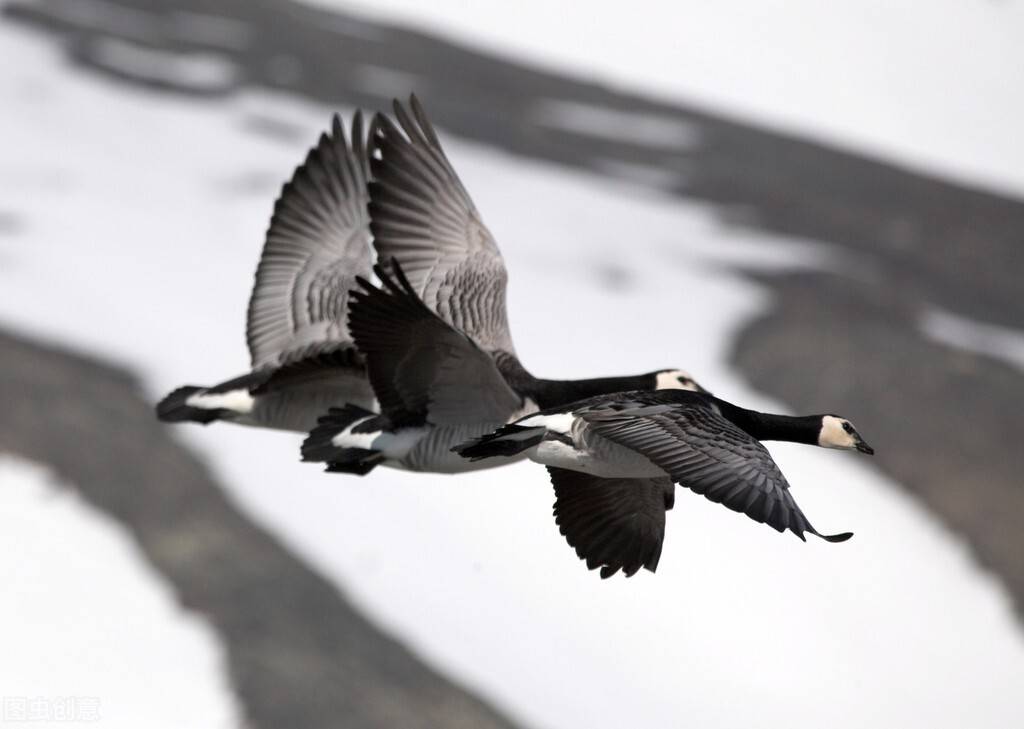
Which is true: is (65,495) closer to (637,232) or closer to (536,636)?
(536,636)

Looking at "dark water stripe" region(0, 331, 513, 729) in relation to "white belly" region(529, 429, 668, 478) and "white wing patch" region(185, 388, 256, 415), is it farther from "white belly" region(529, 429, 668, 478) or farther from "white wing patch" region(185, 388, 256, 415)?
"white belly" region(529, 429, 668, 478)

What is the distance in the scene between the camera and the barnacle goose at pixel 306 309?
5.48 metres

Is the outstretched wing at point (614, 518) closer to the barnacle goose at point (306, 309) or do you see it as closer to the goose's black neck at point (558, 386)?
the goose's black neck at point (558, 386)

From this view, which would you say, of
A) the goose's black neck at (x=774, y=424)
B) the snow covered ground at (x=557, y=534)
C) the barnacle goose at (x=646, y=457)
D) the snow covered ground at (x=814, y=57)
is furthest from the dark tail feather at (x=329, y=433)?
the snow covered ground at (x=814, y=57)

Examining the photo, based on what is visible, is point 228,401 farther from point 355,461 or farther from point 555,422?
point 555,422

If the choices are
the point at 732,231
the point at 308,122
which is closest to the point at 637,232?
the point at 732,231

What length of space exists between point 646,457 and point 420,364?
862 millimetres

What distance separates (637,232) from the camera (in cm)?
1091

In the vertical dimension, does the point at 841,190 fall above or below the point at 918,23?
below

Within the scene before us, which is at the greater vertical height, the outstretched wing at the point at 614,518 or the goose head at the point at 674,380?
the goose head at the point at 674,380

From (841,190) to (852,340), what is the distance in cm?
308

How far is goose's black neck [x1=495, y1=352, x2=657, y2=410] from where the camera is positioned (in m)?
4.77

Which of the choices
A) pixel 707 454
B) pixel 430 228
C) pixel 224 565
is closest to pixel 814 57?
pixel 224 565

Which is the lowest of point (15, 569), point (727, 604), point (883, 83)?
point (15, 569)
